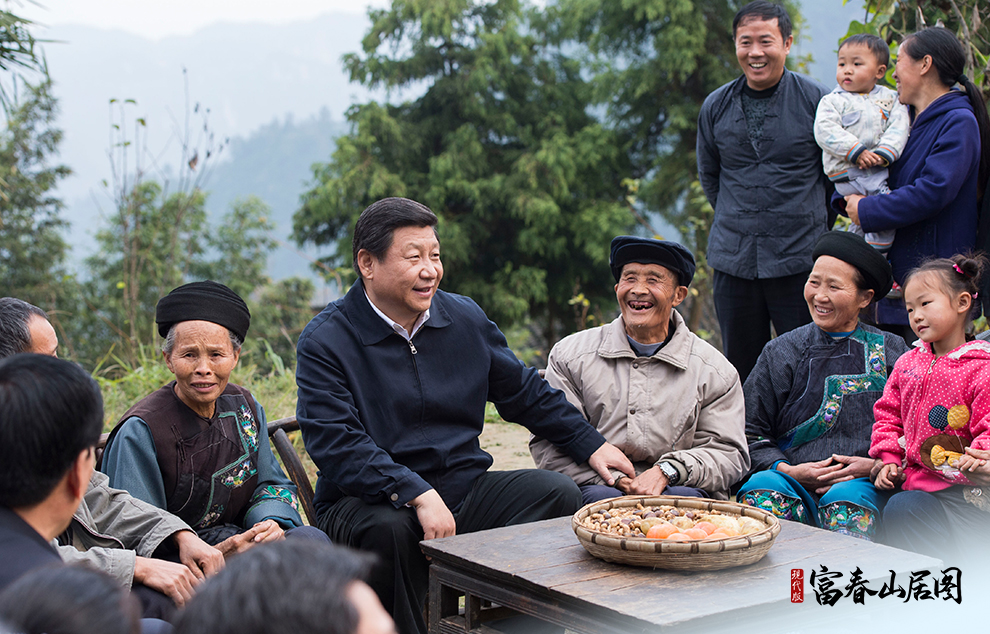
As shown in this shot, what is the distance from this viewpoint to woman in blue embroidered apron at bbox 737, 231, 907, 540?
3057 millimetres

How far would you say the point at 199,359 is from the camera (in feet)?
8.90

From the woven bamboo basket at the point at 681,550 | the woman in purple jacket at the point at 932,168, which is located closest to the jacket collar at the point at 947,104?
the woman in purple jacket at the point at 932,168

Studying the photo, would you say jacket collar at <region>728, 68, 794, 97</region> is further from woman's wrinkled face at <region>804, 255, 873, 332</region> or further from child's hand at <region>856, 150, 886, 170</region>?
woman's wrinkled face at <region>804, 255, 873, 332</region>

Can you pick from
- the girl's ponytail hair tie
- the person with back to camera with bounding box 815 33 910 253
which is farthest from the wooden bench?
the person with back to camera with bounding box 815 33 910 253

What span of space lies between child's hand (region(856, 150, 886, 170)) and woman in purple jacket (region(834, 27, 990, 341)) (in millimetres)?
99

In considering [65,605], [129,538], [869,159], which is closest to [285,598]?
[65,605]

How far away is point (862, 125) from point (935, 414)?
1.45 m

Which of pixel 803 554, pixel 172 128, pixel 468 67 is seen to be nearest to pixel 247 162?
pixel 468 67

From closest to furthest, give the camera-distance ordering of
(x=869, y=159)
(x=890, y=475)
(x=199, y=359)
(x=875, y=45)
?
(x=199, y=359) → (x=890, y=475) → (x=869, y=159) → (x=875, y=45)

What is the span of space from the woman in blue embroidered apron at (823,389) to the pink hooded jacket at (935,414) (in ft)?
0.53


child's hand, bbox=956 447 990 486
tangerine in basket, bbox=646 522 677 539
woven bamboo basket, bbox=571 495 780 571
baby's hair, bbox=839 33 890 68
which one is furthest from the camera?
baby's hair, bbox=839 33 890 68

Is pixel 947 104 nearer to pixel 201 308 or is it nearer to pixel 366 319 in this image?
pixel 366 319

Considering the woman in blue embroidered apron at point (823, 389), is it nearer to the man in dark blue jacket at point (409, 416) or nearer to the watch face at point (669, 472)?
the watch face at point (669, 472)

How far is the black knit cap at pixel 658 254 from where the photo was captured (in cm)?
321
